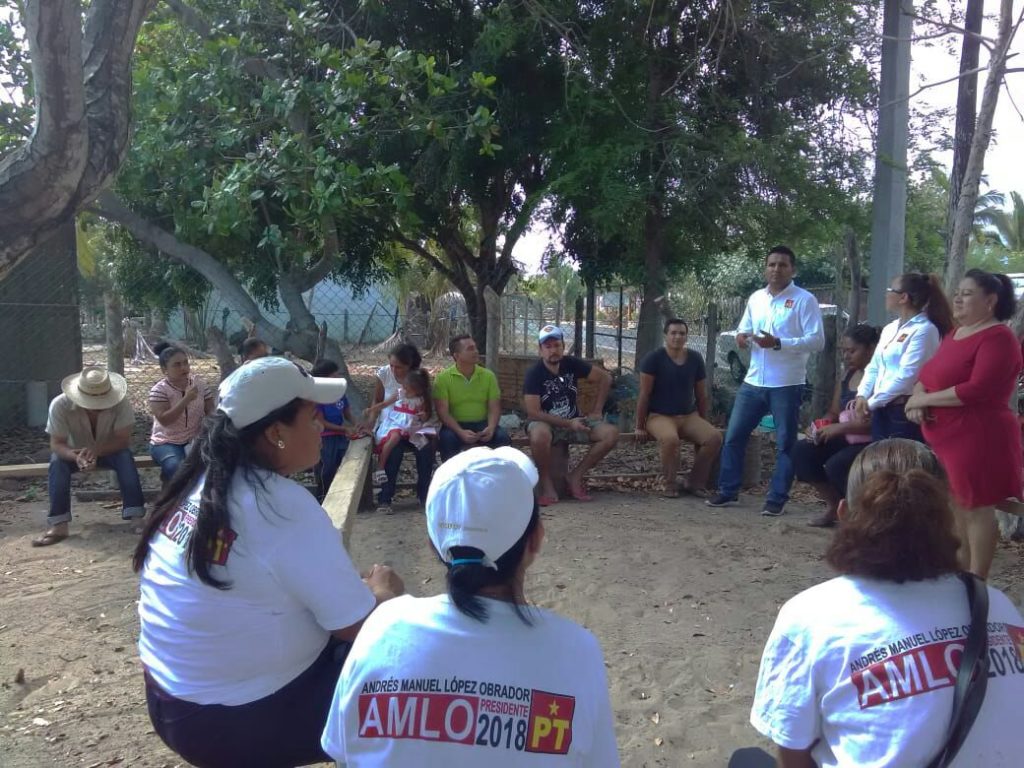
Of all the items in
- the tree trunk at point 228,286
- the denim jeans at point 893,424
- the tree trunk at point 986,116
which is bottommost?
the denim jeans at point 893,424

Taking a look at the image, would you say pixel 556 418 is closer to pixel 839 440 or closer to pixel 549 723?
pixel 839 440

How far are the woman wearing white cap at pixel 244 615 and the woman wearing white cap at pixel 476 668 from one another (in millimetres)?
501

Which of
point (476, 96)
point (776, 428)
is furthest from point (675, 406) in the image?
point (476, 96)

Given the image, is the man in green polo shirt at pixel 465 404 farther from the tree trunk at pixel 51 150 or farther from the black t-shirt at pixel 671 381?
the tree trunk at pixel 51 150

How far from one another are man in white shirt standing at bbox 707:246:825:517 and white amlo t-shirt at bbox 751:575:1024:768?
446cm

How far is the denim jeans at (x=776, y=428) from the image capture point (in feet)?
20.6

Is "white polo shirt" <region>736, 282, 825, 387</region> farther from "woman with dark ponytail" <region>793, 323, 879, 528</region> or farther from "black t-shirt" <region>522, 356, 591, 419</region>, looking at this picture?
"black t-shirt" <region>522, 356, 591, 419</region>

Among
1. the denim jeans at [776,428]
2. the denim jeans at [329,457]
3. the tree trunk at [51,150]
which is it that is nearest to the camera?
the tree trunk at [51,150]

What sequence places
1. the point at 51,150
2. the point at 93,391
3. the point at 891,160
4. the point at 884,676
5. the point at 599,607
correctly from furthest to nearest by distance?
the point at 891,160
the point at 93,391
the point at 599,607
the point at 51,150
the point at 884,676

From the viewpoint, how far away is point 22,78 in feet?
24.6

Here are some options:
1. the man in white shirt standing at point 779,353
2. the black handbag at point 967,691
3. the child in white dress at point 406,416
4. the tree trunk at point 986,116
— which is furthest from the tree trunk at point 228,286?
the black handbag at point 967,691

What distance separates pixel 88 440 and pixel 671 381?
13.8 ft

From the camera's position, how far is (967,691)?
5.52 ft

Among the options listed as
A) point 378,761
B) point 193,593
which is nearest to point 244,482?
point 193,593
